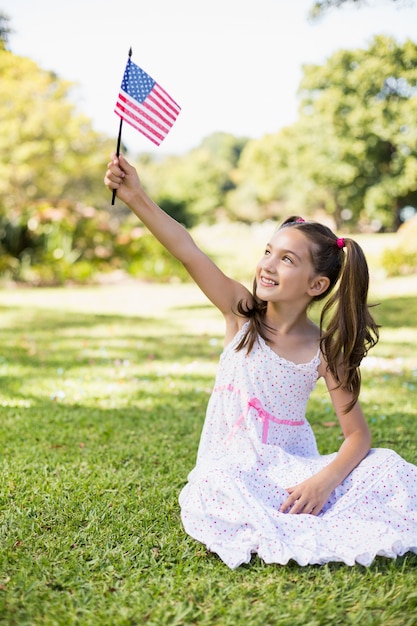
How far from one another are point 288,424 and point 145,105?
1.32m

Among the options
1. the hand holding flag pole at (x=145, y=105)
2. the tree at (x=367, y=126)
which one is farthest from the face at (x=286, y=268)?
the tree at (x=367, y=126)

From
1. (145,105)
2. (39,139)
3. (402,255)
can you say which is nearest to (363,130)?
(39,139)

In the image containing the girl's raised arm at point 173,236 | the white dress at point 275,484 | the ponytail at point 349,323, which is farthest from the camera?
the ponytail at point 349,323

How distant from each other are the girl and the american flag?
288 millimetres

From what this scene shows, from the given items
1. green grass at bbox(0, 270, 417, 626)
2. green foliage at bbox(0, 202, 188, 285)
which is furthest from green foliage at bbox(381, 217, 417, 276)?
green grass at bbox(0, 270, 417, 626)

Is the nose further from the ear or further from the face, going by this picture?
the ear

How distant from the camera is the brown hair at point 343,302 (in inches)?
96.3

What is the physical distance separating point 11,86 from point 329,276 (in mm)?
18938

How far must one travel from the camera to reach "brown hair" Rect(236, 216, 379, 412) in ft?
8.02

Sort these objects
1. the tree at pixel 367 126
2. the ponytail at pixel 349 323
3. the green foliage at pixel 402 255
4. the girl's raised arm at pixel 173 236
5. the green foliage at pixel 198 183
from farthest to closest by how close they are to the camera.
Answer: the green foliage at pixel 198 183 < the tree at pixel 367 126 < the green foliage at pixel 402 255 < the ponytail at pixel 349 323 < the girl's raised arm at pixel 173 236

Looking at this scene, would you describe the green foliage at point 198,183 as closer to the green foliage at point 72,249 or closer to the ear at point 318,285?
the green foliage at point 72,249

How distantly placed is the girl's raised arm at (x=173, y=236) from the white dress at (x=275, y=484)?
17 centimetres

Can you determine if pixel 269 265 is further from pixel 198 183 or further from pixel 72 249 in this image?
pixel 198 183

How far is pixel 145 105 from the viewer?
2520 mm
